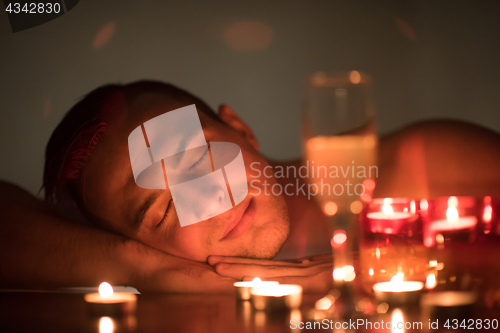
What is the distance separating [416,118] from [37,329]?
1.54 m

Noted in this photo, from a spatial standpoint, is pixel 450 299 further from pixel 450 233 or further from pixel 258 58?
pixel 258 58

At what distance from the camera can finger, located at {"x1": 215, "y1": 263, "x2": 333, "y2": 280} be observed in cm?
95

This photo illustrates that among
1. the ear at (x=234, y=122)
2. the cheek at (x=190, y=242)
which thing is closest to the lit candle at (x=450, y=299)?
the cheek at (x=190, y=242)

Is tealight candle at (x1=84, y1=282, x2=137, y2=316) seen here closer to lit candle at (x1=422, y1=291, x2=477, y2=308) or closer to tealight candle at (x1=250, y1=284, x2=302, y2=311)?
tealight candle at (x1=250, y1=284, x2=302, y2=311)

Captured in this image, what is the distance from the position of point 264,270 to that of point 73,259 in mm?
521

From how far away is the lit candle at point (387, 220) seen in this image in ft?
2.23

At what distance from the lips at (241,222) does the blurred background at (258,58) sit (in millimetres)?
347

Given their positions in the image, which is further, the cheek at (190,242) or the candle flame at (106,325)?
the cheek at (190,242)

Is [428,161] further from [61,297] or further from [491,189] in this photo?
[61,297]

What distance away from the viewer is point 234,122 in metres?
1.47

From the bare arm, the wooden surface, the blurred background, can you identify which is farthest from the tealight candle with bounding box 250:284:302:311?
the blurred background

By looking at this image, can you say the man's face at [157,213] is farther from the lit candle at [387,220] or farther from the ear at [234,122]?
the lit candle at [387,220]

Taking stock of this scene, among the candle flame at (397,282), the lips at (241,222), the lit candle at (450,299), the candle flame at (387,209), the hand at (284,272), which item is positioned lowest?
the lit candle at (450,299)

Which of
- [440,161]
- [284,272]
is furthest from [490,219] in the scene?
[440,161]
